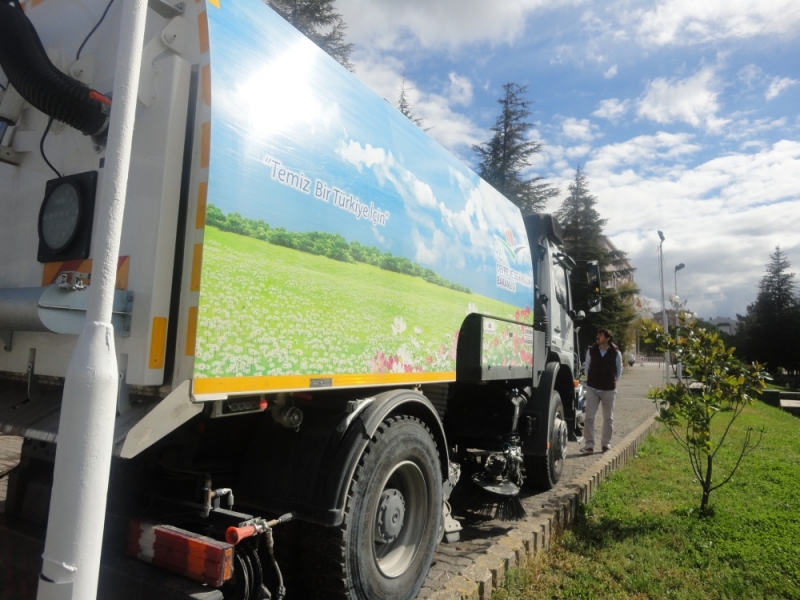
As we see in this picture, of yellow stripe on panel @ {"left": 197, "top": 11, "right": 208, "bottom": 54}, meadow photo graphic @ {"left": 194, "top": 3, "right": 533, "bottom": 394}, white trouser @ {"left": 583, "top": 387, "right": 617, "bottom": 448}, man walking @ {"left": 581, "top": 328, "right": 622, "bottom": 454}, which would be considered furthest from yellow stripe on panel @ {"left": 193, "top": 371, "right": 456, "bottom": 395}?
man walking @ {"left": 581, "top": 328, "right": 622, "bottom": 454}

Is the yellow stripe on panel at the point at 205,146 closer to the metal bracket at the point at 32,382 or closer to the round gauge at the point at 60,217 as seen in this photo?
the round gauge at the point at 60,217

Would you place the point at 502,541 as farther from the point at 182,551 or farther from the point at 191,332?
the point at 191,332

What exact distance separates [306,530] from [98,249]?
164cm

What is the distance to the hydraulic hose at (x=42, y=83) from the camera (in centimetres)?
216

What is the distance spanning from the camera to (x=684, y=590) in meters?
3.78

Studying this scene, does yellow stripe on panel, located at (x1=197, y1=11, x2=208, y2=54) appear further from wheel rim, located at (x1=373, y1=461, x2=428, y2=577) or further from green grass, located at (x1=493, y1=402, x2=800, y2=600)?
green grass, located at (x1=493, y1=402, x2=800, y2=600)

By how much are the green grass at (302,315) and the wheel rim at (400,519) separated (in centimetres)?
61

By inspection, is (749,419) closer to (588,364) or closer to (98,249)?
(588,364)

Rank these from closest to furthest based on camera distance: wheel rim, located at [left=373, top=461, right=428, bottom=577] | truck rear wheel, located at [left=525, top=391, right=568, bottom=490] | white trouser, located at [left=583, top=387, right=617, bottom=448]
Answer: wheel rim, located at [left=373, top=461, right=428, bottom=577]
truck rear wheel, located at [left=525, top=391, right=568, bottom=490]
white trouser, located at [left=583, top=387, right=617, bottom=448]

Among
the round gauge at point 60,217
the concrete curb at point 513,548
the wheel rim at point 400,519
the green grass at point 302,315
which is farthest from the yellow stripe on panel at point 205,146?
the concrete curb at point 513,548

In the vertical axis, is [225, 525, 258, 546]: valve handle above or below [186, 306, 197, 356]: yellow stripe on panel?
below

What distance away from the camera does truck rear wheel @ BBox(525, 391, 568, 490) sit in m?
5.68

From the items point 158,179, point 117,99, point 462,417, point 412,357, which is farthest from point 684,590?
point 117,99

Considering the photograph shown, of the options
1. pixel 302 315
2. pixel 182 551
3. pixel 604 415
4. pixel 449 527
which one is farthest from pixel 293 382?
pixel 604 415
